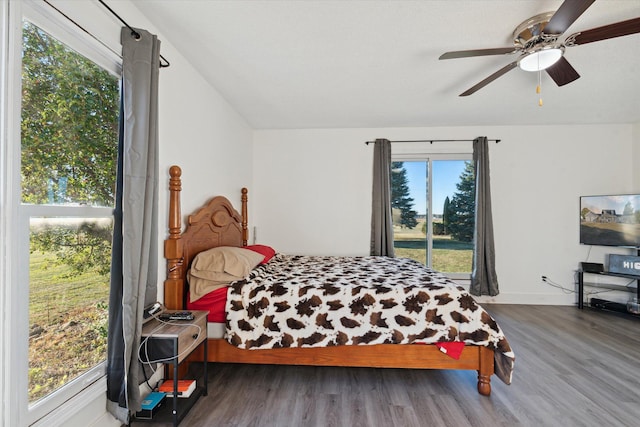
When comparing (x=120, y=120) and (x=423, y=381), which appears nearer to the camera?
(x=120, y=120)

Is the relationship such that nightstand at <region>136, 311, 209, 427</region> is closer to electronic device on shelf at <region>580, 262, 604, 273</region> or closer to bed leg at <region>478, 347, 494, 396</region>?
bed leg at <region>478, 347, 494, 396</region>

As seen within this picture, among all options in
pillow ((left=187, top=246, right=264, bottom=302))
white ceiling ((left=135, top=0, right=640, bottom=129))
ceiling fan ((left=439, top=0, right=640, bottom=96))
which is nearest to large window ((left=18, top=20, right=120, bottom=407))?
pillow ((left=187, top=246, right=264, bottom=302))

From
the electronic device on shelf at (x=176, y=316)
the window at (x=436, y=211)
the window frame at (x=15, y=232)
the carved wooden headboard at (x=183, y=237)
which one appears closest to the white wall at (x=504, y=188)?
the window at (x=436, y=211)

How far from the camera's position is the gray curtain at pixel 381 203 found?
4031 mm

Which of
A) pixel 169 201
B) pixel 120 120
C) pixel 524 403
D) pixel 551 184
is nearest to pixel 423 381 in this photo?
pixel 524 403

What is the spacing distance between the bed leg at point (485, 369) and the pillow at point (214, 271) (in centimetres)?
187

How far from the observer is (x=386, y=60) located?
2324 mm

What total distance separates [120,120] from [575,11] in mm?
2484

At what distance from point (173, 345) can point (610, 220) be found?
5.08m

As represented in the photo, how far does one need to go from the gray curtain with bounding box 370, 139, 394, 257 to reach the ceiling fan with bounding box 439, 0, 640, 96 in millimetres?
2005

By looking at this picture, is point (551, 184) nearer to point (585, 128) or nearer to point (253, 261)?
point (585, 128)

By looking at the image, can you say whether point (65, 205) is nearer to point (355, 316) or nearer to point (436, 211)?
point (355, 316)

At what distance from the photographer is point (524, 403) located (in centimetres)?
192

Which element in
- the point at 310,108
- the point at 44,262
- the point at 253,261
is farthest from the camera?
the point at 310,108
